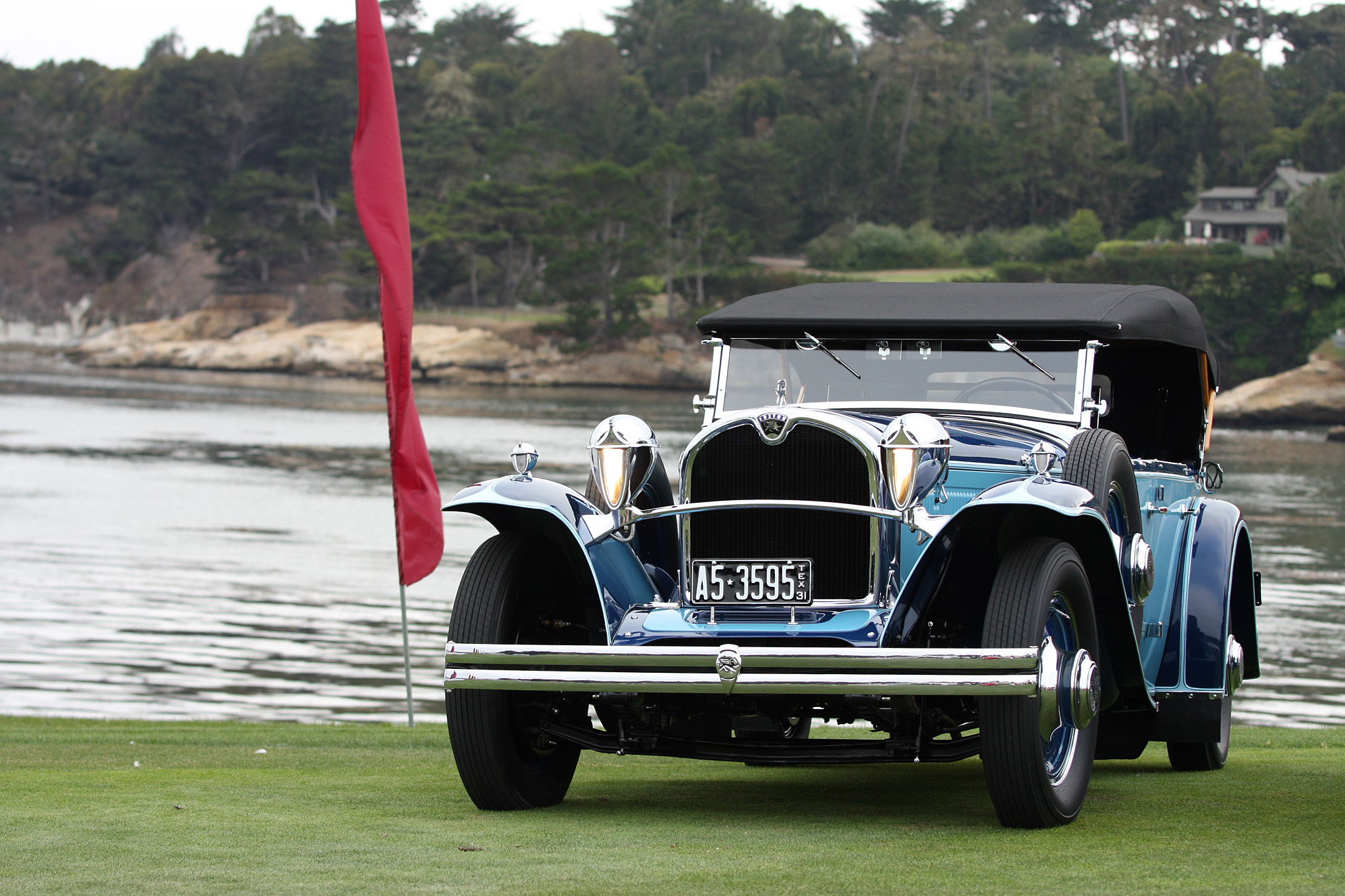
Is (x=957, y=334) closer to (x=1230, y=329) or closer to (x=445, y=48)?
(x=1230, y=329)

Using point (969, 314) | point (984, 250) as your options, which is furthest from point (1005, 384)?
point (984, 250)

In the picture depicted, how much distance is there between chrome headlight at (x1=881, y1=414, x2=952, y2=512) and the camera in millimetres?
5836

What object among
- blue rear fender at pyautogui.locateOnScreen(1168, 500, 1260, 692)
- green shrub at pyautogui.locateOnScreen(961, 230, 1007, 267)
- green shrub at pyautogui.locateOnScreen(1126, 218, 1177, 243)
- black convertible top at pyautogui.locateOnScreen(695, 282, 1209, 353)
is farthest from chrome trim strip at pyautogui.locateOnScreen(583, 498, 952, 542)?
green shrub at pyautogui.locateOnScreen(1126, 218, 1177, 243)

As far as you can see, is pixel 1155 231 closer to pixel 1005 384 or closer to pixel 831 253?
pixel 831 253

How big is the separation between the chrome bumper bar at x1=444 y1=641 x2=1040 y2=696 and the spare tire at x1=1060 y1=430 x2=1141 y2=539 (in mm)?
844

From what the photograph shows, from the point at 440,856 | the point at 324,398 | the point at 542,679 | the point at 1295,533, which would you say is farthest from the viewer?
the point at 324,398

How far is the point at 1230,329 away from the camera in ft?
272

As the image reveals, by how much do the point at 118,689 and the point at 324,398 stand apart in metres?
61.1

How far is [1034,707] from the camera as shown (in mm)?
5387

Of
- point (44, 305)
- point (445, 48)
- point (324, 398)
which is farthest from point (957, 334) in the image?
point (445, 48)

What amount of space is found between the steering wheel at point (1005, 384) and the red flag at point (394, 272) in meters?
3.34

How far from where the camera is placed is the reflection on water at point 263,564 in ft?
42.1

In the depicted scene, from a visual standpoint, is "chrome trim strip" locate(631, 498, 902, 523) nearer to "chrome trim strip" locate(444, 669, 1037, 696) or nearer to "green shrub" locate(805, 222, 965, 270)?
"chrome trim strip" locate(444, 669, 1037, 696)

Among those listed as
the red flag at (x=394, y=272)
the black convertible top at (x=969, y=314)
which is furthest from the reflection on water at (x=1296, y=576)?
the red flag at (x=394, y=272)
